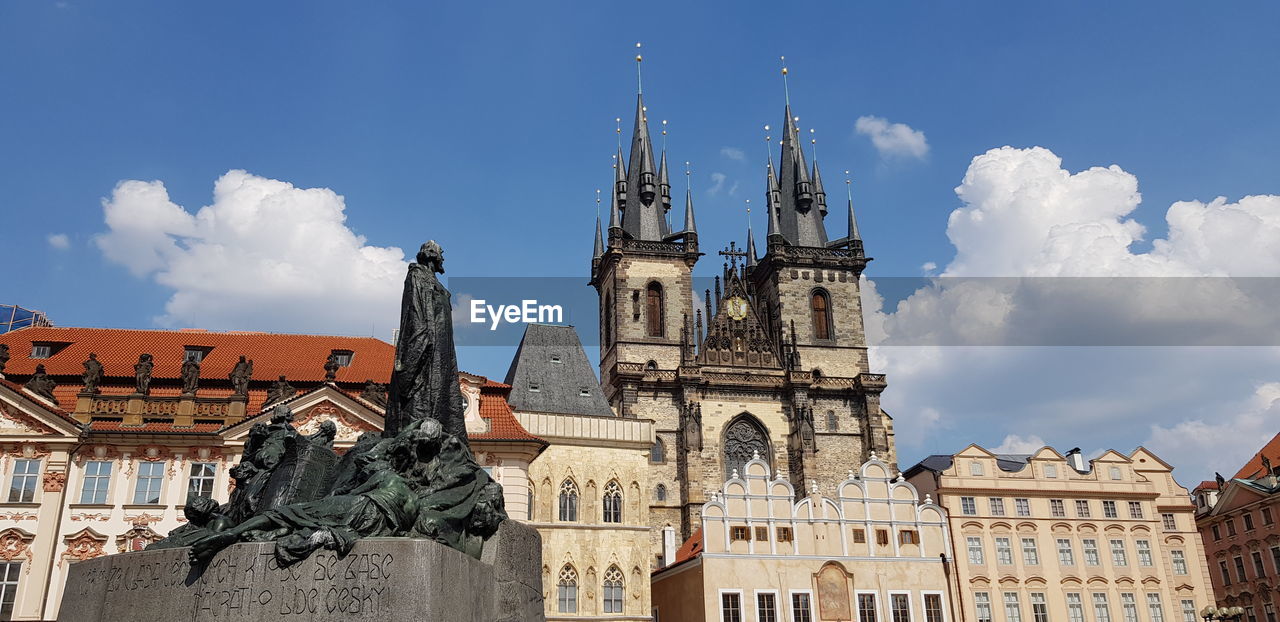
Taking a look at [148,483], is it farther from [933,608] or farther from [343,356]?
[933,608]

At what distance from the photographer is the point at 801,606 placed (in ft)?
106

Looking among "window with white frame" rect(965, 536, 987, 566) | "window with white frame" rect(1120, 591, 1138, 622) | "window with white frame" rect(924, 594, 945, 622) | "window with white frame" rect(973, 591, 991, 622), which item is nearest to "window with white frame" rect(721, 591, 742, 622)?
"window with white frame" rect(924, 594, 945, 622)

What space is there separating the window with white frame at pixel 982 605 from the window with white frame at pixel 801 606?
22.8ft

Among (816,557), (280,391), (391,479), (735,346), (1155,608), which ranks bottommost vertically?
(391,479)

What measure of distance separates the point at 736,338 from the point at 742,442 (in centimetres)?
649

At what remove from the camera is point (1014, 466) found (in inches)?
1609

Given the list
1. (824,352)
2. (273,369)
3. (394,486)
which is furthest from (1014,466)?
(394,486)

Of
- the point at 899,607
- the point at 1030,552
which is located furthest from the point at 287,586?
the point at 1030,552

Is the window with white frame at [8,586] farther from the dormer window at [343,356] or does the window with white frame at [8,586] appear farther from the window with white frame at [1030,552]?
the window with white frame at [1030,552]

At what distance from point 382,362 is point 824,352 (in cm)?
2869

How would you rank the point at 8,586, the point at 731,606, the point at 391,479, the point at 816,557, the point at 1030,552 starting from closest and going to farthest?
1. the point at 391,479
2. the point at 8,586
3. the point at 731,606
4. the point at 816,557
5. the point at 1030,552

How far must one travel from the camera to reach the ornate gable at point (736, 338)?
5281 centimetres

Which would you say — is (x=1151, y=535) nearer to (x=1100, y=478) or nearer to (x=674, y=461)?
(x=1100, y=478)

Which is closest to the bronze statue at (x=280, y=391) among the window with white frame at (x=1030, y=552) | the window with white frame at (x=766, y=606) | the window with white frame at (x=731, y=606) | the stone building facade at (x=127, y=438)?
the stone building facade at (x=127, y=438)
